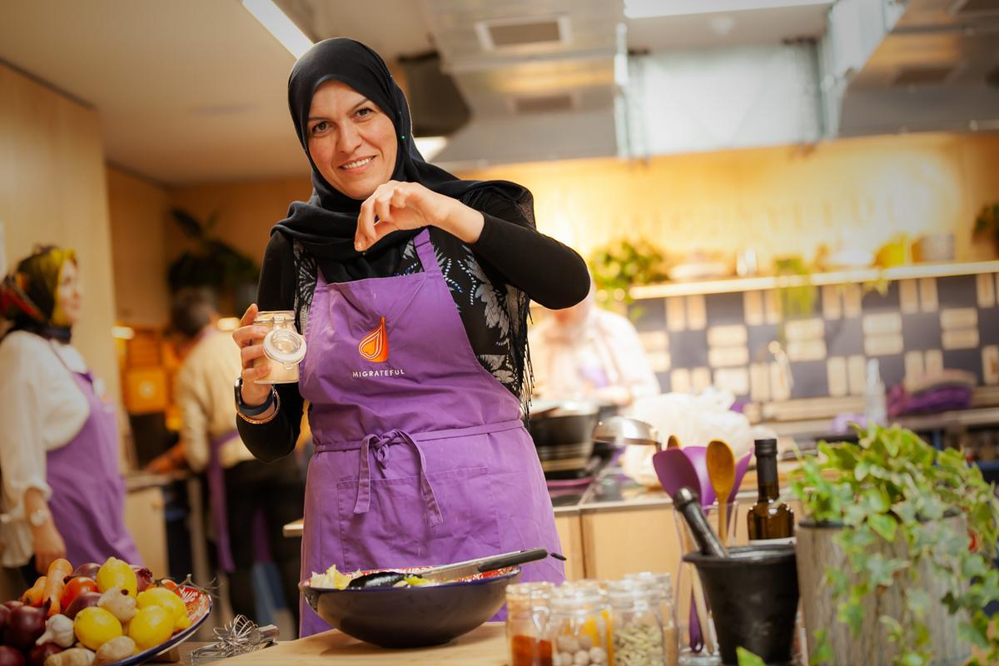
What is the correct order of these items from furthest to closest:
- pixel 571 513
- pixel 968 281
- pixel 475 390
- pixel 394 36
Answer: pixel 968 281 < pixel 394 36 < pixel 571 513 < pixel 475 390

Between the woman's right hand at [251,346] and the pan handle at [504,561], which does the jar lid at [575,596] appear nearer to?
the pan handle at [504,561]

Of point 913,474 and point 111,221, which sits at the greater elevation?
point 111,221

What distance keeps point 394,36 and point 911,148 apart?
3.27 meters

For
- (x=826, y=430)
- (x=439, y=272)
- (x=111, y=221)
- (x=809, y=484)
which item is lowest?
(x=826, y=430)

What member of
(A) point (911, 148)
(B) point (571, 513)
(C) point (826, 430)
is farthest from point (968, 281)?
(B) point (571, 513)

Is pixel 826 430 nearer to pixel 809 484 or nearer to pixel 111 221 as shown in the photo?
pixel 111 221

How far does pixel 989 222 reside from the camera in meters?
6.53

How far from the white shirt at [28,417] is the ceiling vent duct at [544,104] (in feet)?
10.3

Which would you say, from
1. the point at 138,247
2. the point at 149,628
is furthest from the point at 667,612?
the point at 138,247

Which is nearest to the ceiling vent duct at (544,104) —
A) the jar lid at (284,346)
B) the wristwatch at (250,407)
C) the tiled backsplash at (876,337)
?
the tiled backsplash at (876,337)

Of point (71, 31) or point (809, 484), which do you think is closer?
point (809, 484)

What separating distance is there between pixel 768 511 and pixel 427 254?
710 mm

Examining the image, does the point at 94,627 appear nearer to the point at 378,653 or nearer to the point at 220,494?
the point at 378,653

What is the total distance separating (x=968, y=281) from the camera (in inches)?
260
